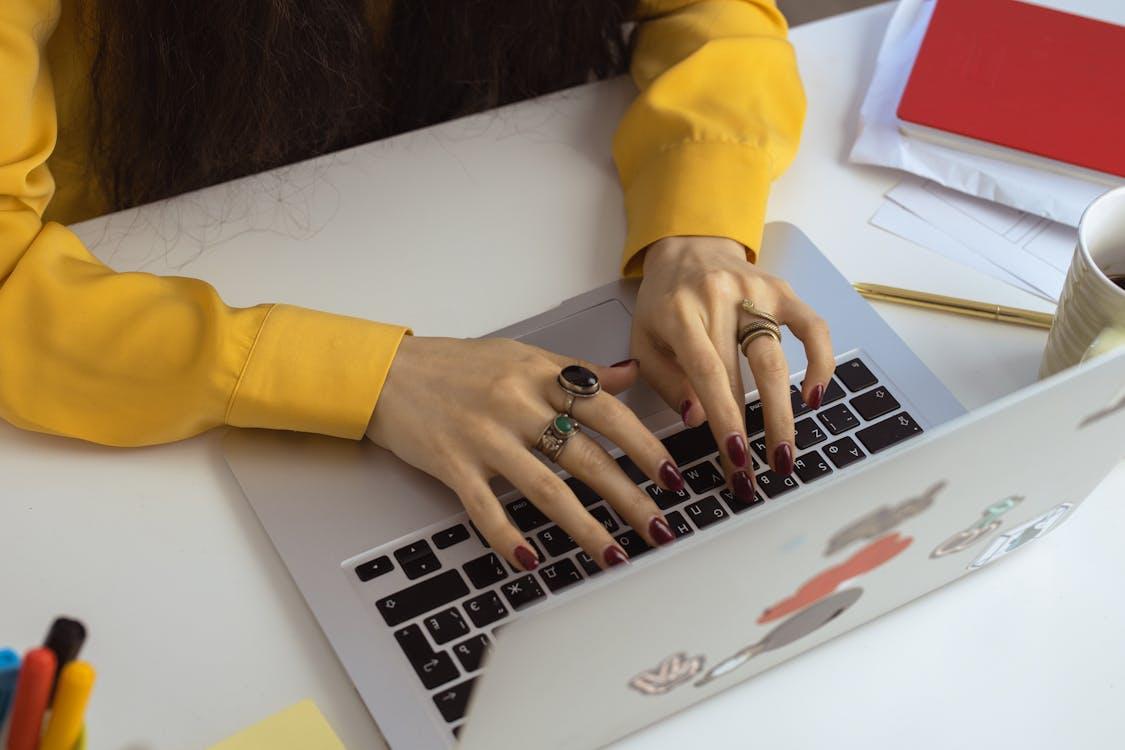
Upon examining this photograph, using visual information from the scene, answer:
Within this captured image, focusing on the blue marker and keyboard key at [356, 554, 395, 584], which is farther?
keyboard key at [356, 554, 395, 584]

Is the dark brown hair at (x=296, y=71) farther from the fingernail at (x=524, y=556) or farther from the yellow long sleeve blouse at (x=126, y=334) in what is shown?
the fingernail at (x=524, y=556)

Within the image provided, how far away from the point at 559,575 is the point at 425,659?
9 cm

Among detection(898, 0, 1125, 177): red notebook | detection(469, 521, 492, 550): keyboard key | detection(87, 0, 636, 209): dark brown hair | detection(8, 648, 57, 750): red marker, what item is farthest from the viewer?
detection(898, 0, 1125, 177): red notebook

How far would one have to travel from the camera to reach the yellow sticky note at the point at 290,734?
566 mm

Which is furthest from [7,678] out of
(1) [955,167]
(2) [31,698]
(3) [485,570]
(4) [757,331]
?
(1) [955,167]

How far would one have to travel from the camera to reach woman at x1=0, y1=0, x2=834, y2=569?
0.70m

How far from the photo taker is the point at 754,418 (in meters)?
0.75

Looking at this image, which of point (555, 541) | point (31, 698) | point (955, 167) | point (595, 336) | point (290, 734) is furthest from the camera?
point (955, 167)

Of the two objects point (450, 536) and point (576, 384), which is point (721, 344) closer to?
point (576, 384)

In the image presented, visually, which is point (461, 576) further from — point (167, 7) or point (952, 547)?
point (167, 7)

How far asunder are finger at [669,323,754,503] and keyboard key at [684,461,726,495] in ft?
0.05

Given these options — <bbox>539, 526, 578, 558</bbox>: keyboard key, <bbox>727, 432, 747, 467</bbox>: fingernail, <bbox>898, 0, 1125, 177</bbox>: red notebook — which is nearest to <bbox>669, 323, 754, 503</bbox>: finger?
<bbox>727, 432, 747, 467</bbox>: fingernail

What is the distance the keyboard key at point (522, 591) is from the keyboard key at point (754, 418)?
0.17 meters

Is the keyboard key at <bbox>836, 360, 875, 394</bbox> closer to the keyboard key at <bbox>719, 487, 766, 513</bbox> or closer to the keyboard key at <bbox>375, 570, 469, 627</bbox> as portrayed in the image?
the keyboard key at <bbox>719, 487, 766, 513</bbox>
